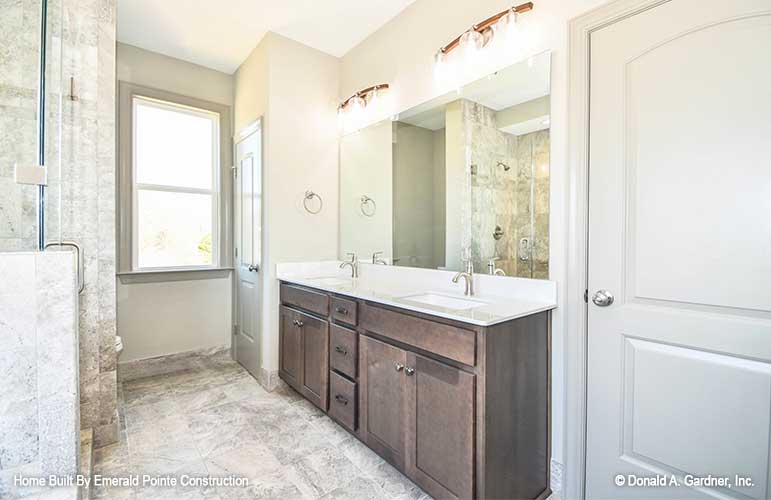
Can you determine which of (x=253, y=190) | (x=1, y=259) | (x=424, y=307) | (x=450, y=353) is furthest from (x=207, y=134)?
(x=450, y=353)

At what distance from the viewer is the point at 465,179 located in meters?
2.10

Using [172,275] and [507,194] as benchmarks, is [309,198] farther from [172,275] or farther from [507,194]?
[507,194]

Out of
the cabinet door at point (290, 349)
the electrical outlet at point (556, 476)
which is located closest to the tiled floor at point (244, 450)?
the cabinet door at point (290, 349)

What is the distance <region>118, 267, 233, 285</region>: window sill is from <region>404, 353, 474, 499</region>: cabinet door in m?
2.47

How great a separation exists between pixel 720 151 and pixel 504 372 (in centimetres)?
110

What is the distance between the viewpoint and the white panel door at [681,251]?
47.8 inches

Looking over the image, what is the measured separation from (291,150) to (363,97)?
2.31 feet

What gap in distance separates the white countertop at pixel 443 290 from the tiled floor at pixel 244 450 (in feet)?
2.85

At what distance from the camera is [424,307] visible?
1.59 meters

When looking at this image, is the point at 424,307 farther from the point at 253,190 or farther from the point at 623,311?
the point at 253,190

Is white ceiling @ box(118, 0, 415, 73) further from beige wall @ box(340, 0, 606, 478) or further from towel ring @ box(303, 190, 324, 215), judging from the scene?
towel ring @ box(303, 190, 324, 215)

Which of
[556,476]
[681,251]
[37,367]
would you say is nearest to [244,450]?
→ [37,367]

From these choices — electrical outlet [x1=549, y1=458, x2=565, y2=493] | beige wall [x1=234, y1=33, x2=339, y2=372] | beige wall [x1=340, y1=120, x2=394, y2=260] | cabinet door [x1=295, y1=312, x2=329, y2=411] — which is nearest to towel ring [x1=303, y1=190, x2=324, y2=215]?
beige wall [x1=234, y1=33, x2=339, y2=372]

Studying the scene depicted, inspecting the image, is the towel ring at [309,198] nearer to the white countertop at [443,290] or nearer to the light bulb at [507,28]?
the white countertop at [443,290]
